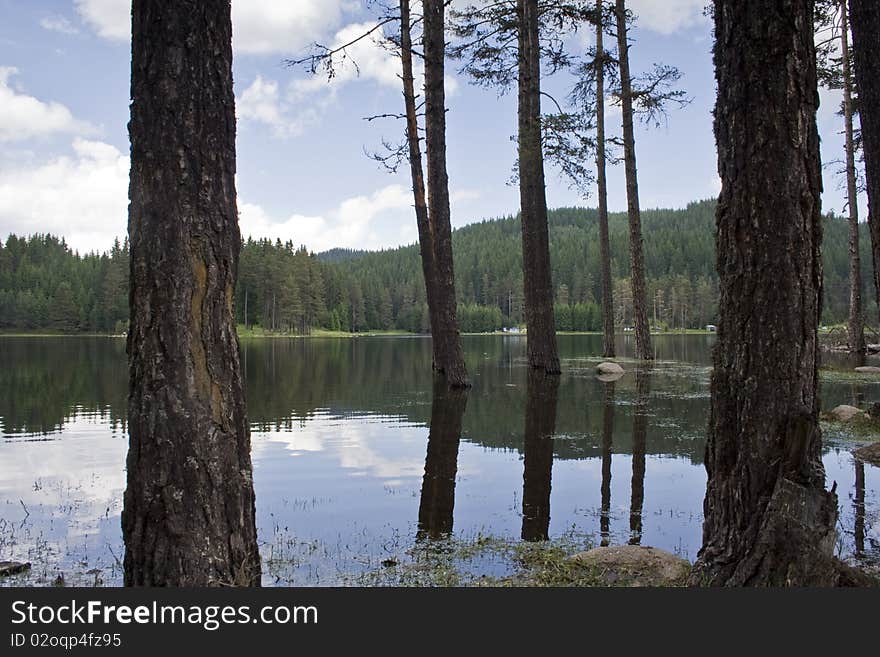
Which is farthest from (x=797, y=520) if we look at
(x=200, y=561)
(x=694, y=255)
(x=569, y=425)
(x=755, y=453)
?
(x=694, y=255)

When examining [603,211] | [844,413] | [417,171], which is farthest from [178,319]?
[603,211]

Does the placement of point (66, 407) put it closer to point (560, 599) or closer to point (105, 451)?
point (105, 451)

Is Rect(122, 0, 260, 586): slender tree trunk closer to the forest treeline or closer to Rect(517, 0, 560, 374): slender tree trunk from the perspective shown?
Rect(517, 0, 560, 374): slender tree trunk

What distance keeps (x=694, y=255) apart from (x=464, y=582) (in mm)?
150323

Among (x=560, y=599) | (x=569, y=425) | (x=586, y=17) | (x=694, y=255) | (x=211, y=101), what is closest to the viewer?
(x=560, y=599)

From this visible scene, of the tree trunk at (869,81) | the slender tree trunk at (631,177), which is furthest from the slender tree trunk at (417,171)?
the tree trunk at (869,81)

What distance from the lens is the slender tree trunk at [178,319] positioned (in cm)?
354

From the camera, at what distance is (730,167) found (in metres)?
3.93

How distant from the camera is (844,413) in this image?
1068cm

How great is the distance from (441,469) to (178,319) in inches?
201

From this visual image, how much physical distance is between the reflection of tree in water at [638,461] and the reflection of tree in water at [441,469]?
5.20ft

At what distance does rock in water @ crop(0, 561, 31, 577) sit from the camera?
471cm

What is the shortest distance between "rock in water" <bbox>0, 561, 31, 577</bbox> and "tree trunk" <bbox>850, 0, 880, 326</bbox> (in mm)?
7681

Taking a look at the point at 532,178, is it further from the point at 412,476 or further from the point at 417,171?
the point at 412,476
